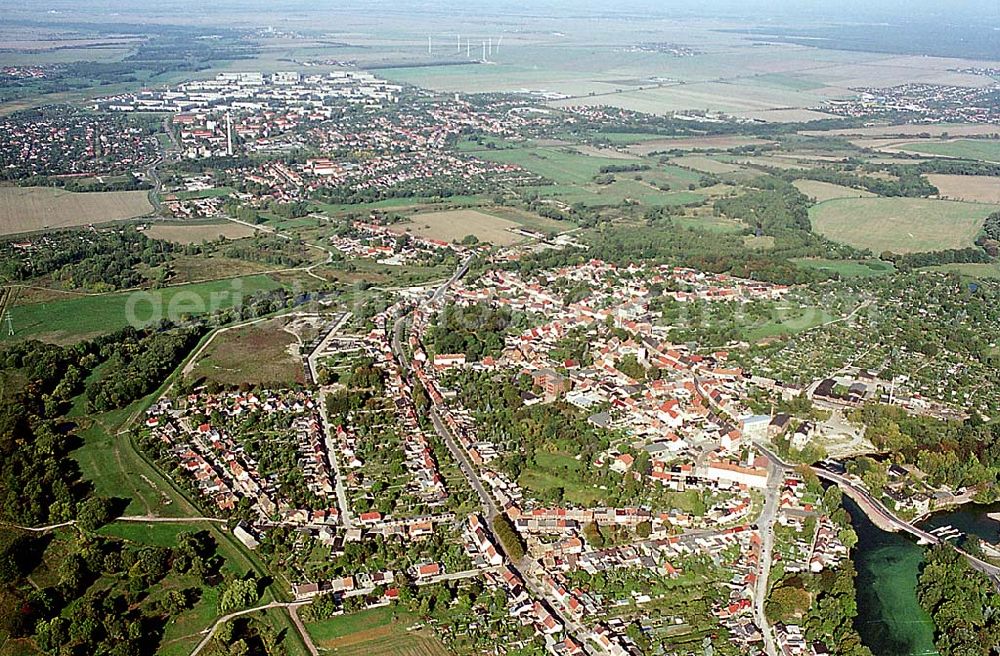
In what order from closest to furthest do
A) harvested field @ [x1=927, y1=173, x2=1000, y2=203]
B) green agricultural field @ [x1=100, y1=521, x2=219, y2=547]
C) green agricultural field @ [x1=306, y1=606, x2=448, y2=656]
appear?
green agricultural field @ [x1=306, y1=606, x2=448, y2=656], green agricultural field @ [x1=100, y1=521, x2=219, y2=547], harvested field @ [x1=927, y1=173, x2=1000, y2=203]

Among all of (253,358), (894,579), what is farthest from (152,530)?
(894,579)

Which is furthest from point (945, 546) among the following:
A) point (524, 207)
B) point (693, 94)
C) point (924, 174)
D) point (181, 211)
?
point (693, 94)

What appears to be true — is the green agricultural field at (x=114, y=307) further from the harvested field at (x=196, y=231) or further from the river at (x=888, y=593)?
the river at (x=888, y=593)

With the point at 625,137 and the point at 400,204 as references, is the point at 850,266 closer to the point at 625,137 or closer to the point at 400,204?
the point at 400,204

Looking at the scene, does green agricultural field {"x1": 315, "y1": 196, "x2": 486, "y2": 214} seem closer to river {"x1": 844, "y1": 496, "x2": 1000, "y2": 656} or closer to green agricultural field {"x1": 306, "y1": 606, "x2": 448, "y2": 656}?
river {"x1": 844, "y1": 496, "x2": 1000, "y2": 656}

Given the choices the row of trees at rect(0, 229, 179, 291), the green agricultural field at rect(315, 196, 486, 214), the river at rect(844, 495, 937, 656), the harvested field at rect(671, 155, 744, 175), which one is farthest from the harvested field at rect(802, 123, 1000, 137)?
the river at rect(844, 495, 937, 656)

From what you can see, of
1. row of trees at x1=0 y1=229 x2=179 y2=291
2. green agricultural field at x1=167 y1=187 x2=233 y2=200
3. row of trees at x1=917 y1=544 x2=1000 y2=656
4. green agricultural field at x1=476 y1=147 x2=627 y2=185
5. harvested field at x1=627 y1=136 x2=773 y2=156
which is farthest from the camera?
harvested field at x1=627 y1=136 x2=773 y2=156
